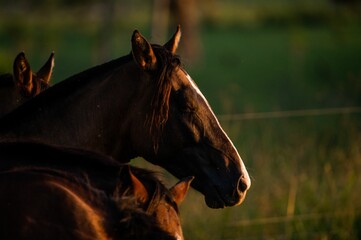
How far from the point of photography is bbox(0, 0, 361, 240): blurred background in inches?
290

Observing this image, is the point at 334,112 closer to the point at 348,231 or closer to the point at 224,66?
the point at 348,231

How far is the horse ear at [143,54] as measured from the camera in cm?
472

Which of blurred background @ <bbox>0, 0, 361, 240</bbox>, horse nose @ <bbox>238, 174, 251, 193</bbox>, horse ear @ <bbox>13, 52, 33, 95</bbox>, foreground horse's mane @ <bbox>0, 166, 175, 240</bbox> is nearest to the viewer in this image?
foreground horse's mane @ <bbox>0, 166, 175, 240</bbox>

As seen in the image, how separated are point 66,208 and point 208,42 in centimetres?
3657

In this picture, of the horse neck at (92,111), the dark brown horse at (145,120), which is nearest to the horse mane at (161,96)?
the dark brown horse at (145,120)

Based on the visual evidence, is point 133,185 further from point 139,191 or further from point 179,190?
point 179,190

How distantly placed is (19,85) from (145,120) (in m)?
0.97

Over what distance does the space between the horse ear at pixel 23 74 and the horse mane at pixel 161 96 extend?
93 cm

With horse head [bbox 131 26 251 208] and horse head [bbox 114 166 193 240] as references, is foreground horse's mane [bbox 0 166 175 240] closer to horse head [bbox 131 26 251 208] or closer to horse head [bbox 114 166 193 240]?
horse head [bbox 114 166 193 240]

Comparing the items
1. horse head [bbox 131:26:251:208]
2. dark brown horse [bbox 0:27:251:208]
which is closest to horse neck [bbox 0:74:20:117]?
dark brown horse [bbox 0:27:251:208]

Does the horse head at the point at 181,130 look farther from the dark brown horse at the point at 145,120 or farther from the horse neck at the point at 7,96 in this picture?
the horse neck at the point at 7,96

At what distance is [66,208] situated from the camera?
10.1 feet

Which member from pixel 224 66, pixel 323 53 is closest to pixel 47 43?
pixel 224 66

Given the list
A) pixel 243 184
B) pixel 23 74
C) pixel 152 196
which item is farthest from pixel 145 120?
pixel 152 196
